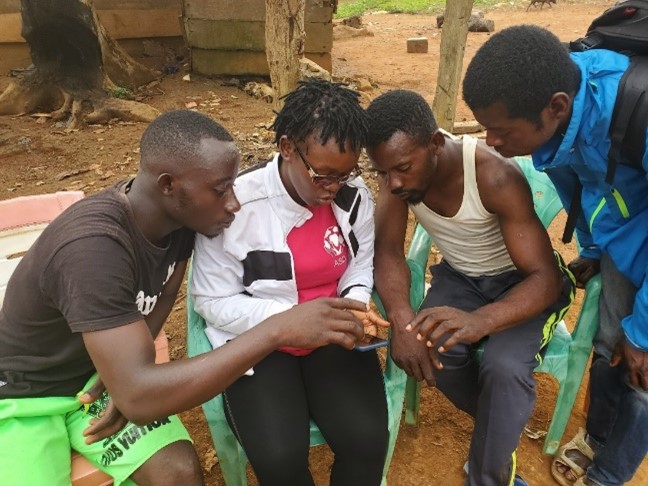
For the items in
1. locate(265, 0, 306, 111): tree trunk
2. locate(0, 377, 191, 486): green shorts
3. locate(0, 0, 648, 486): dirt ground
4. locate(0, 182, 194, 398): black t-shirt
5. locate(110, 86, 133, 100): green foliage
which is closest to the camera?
locate(0, 182, 194, 398): black t-shirt

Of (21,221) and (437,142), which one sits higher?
(437,142)

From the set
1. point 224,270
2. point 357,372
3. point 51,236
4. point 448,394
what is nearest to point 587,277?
point 448,394

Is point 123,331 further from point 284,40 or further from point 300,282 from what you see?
point 284,40

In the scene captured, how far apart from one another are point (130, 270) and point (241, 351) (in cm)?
41

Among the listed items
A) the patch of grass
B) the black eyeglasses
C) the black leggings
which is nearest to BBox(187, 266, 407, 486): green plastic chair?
the black leggings

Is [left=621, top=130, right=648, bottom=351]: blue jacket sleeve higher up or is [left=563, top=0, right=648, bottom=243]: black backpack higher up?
[left=563, top=0, right=648, bottom=243]: black backpack

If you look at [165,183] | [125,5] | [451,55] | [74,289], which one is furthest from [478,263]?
[125,5]

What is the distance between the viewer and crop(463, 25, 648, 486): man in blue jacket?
6.06 feet

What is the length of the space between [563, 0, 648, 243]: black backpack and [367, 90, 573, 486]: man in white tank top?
423mm

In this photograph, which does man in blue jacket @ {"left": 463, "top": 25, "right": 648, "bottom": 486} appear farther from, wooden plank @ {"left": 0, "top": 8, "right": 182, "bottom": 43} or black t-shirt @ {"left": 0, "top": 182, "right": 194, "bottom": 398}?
wooden plank @ {"left": 0, "top": 8, "right": 182, "bottom": 43}

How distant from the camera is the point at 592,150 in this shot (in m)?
1.89

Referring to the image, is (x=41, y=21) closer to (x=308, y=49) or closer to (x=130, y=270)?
(x=308, y=49)

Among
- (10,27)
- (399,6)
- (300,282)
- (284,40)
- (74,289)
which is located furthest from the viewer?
(399,6)

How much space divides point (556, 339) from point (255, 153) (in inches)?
149
